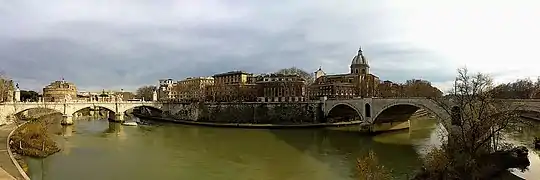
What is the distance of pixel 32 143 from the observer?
21750 millimetres

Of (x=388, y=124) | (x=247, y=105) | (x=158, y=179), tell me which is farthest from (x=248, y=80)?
(x=158, y=179)

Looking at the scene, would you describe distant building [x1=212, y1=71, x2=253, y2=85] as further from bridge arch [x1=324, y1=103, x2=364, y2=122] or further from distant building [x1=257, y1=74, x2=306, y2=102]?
bridge arch [x1=324, y1=103, x2=364, y2=122]

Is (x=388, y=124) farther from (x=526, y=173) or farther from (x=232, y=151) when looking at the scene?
(x=526, y=173)

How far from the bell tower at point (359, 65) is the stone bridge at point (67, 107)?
118ft

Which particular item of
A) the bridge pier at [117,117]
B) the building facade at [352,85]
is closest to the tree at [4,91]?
the bridge pier at [117,117]

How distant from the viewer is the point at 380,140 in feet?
102

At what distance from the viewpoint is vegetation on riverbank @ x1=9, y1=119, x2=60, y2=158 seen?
67.2ft

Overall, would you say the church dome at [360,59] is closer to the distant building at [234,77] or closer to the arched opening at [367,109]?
the distant building at [234,77]

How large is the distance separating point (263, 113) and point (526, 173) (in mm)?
32465

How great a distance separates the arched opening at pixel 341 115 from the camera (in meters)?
45.3

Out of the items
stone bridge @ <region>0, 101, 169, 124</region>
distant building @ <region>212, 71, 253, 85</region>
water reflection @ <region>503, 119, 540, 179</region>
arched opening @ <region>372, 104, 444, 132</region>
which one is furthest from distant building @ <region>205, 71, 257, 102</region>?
water reflection @ <region>503, 119, 540, 179</region>

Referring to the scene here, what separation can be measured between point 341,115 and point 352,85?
60.1ft

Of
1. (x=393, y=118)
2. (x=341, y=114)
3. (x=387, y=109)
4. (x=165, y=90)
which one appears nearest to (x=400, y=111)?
(x=393, y=118)

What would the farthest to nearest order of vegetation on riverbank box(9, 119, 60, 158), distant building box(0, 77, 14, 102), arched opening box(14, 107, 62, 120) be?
1. arched opening box(14, 107, 62, 120)
2. distant building box(0, 77, 14, 102)
3. vegetation on riverbank box(9, 119, 60, 158)
